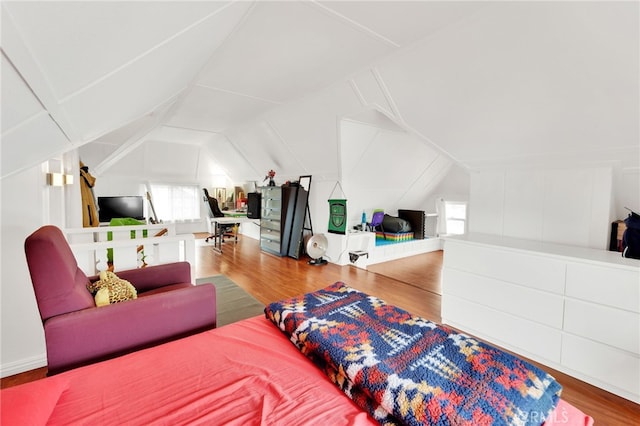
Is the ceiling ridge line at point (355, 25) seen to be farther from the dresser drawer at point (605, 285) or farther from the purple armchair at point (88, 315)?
the dresser drawer at point (605, 285)

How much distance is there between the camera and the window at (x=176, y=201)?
300 inches

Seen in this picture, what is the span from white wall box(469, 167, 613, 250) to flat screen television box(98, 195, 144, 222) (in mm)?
6561

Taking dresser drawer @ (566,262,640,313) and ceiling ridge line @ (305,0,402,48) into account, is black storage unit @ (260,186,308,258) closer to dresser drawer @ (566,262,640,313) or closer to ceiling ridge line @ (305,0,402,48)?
ceiling ridge line @ (305,0,402,48)

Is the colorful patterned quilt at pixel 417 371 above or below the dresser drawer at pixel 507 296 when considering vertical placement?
above

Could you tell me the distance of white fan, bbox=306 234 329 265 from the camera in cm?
509

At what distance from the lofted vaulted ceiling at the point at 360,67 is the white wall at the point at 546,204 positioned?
0.59 feet

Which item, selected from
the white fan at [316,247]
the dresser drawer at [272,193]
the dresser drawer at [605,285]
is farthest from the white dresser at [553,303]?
the dresser drawer at [272,193]

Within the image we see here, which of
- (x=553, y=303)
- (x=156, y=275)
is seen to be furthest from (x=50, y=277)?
(x=553, y=303)

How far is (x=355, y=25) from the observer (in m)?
2.16

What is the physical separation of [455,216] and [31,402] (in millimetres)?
6944

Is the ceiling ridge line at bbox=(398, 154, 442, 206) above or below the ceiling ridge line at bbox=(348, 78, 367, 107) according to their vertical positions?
below

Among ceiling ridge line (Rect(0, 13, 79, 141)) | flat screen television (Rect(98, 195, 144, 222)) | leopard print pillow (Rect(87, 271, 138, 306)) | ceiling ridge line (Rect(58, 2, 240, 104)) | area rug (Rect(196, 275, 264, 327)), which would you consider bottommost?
area rug (Rect(196, 275, 264, 327))

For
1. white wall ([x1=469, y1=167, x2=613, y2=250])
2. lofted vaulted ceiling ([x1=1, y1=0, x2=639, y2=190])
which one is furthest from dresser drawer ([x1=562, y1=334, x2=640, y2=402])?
lofted vaulted ceiling ([x1=1, y1=0, x2=639, y2=190])

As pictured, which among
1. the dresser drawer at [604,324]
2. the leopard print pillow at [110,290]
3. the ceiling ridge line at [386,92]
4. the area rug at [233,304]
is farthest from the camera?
the area rug at [233,304]
